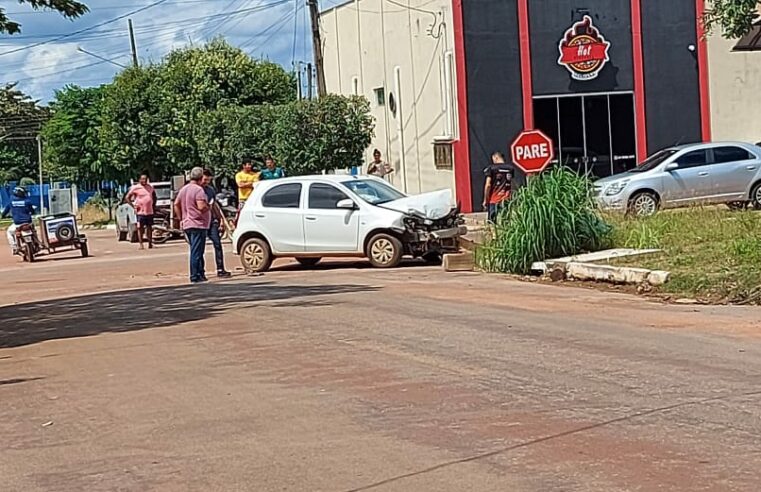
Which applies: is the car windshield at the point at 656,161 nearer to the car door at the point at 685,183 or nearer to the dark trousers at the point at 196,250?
the car door at the point at 685,183

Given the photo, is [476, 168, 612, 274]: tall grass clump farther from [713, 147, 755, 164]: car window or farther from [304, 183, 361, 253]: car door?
[713, 147, 755, 164]: car window

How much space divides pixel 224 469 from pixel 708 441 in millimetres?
2797

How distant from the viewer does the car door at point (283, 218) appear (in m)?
21.6

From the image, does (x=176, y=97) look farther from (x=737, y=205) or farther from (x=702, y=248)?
(x=702, y=248)

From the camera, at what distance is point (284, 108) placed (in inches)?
1410

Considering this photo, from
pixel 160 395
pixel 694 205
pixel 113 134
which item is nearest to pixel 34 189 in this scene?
pixel 113 134

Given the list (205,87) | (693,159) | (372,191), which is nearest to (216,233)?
(372,191)

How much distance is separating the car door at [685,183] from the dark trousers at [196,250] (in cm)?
1086

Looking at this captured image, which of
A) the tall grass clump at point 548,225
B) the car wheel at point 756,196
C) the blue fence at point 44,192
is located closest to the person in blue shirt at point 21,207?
the tall grass clump at point 548,225

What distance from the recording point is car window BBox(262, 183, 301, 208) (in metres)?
21.7

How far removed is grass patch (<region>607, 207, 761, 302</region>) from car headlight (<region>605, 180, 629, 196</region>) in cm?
305

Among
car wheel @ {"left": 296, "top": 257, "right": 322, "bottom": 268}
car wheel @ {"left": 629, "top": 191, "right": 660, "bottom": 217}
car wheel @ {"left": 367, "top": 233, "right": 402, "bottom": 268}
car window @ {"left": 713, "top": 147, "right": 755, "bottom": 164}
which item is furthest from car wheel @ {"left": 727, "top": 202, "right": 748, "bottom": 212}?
car wheel @ {"left": 296, "top": 257, "right": 322, "bottom": 268}

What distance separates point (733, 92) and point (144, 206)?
56.9 feet

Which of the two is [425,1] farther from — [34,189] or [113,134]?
[34,189]
